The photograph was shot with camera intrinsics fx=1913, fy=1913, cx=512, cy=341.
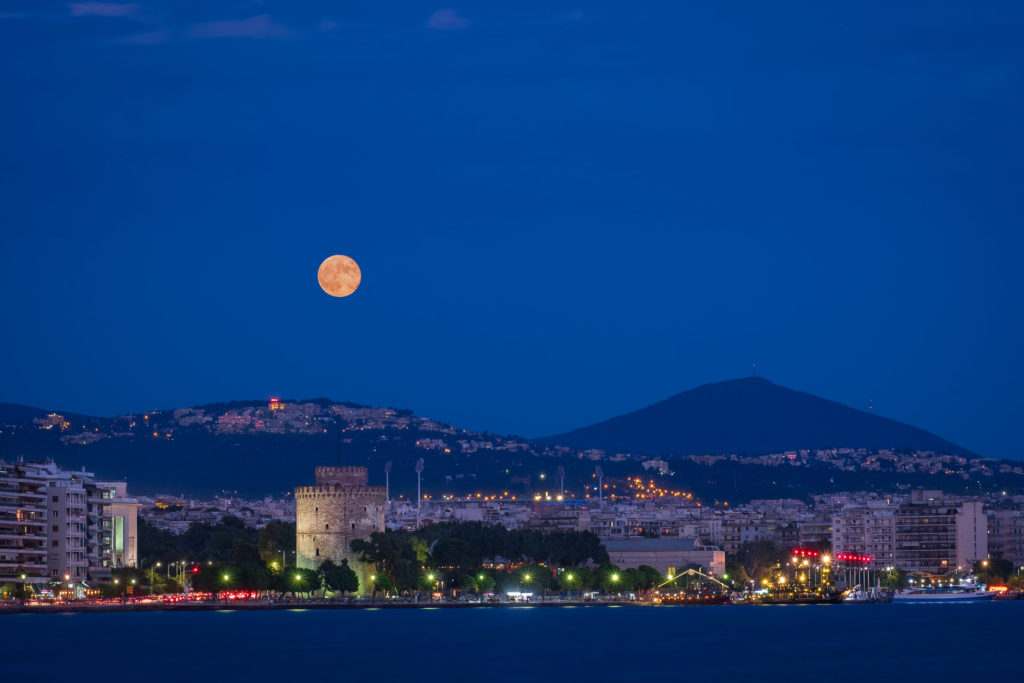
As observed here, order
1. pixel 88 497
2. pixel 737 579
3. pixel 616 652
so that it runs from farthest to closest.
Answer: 1. pixel 737 579
2. pixel 88 497
3. pixel 616 652

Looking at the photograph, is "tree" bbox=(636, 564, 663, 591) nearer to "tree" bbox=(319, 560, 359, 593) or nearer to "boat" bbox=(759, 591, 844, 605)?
"boat" bbox=(759, 591, 844, 605)

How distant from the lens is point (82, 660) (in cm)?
5409

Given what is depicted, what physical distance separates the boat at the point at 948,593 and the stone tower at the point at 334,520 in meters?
45.5

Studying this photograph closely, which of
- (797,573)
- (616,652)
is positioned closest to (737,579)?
(797,573)

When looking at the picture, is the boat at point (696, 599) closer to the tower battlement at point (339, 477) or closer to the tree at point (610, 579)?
the tree at point (610, 579)

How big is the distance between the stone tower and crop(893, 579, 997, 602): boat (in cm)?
4551

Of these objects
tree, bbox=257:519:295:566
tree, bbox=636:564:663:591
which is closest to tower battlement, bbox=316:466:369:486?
tree, bbox=257:519:295:566

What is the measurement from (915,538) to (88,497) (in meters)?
68.7

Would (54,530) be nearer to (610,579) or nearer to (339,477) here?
(339,477)

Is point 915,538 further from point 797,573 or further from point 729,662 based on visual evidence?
point 729,662

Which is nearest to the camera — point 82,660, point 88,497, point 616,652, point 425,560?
point 82,660

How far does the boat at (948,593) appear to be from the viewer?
394ft

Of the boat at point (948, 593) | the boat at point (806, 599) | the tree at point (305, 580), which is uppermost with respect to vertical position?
the tree at point (305, 580)

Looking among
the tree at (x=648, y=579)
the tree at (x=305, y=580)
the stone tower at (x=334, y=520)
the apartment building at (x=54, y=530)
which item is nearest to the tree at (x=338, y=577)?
the tree at (x=305, y=580)
